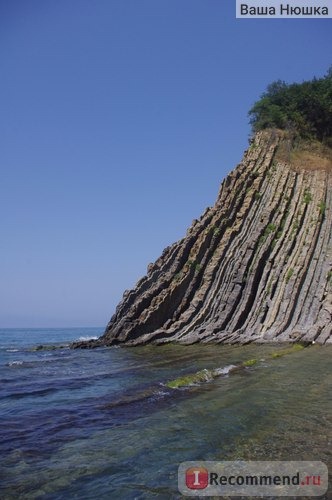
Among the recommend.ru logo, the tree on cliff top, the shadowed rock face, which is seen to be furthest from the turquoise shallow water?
the tree on cliff top

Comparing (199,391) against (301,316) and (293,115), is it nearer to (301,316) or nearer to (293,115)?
(301,316)

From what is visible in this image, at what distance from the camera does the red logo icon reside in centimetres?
653

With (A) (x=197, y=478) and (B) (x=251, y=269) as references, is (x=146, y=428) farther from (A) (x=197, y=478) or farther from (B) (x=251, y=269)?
(B) (x=251, y=269)

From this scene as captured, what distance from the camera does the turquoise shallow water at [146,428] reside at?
7.09 metres

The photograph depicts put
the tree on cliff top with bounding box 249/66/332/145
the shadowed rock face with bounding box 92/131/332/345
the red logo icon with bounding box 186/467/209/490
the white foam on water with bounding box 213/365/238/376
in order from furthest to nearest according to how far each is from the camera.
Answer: the tree on cliff top with bounding box 249/66/332/145 < the shadowed rock face with bounding box 92/131/332/345 < the white foam on water with bounding box 213/365/238/376 < the red logo icon with bounding box 186/467/209/490

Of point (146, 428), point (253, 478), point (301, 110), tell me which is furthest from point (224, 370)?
point (301, 110)

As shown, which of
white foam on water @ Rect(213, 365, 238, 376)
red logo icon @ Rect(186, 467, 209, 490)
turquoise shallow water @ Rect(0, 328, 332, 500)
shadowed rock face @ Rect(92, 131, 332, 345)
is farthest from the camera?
shadowed rock face @ Rect(92, 131, 332, 345)

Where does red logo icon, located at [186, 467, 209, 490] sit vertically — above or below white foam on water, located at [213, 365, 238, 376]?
below

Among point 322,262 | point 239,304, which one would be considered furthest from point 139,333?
point 322,262

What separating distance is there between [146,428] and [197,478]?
3.20 metres

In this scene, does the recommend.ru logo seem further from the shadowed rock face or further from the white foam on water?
the shadowed rock face

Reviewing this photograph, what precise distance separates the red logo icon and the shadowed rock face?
20428 mm

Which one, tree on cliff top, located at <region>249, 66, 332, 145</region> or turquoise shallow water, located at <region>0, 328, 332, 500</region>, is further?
tree on cliff top, located at <region>249, 66, 332, 145</region>

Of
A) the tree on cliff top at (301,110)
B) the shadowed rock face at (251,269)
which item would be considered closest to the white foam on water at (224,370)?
the shadowed rock face at (251,269)
